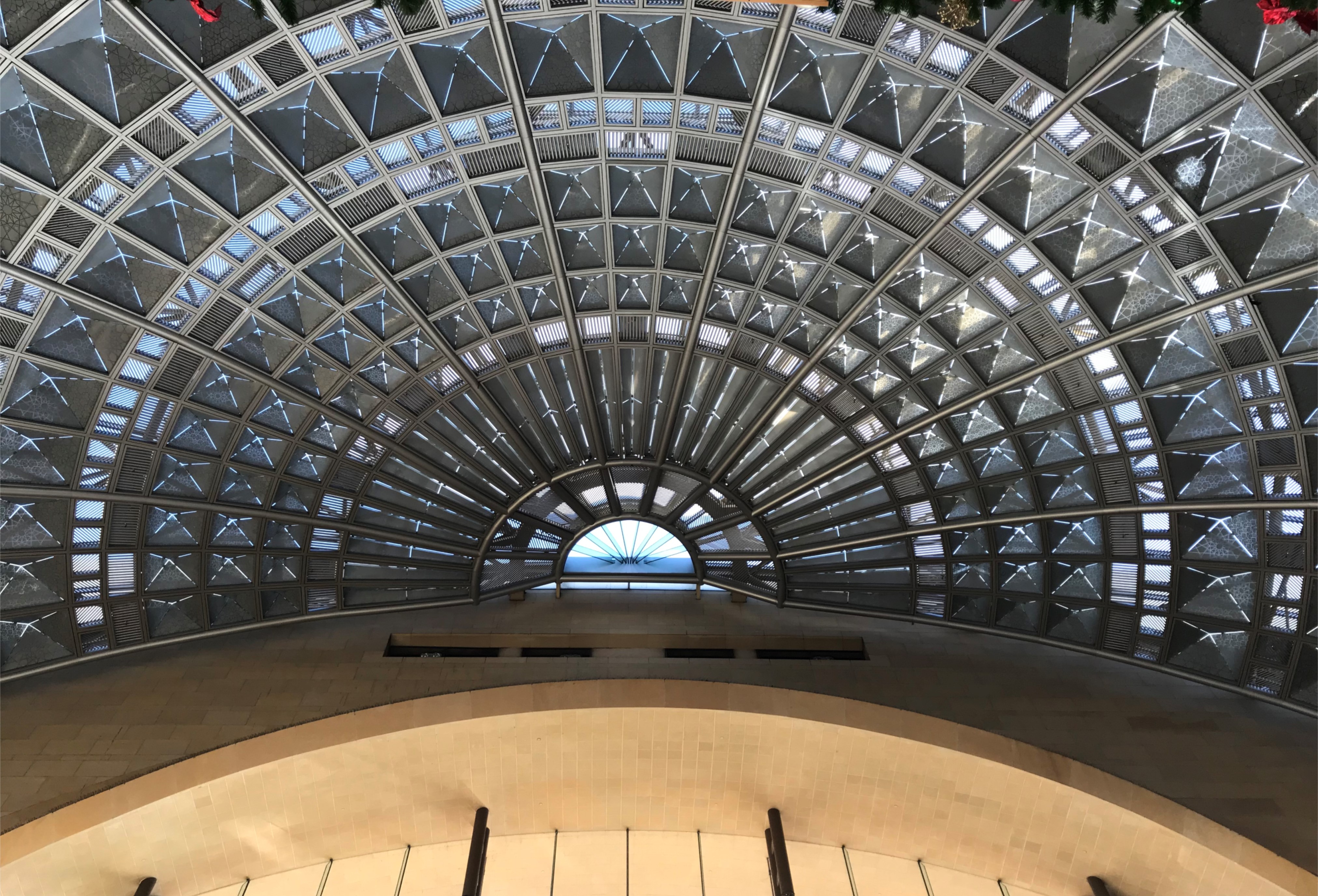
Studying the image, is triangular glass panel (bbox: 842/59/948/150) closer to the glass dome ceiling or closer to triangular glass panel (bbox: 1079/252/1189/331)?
the glass dome ceiling

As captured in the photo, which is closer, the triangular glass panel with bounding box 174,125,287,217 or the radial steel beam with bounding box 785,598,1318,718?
the triangular glass panel with bounding box 174,125,287,217

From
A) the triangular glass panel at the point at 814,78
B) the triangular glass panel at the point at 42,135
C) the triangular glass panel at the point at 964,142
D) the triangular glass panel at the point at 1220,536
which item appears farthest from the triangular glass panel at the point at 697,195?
the triangular glass panel at the point at 1220,536

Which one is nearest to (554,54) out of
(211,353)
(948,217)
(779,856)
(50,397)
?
(948,217)

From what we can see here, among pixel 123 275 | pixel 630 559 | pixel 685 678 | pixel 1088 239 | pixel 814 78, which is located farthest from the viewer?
pixel 630 559

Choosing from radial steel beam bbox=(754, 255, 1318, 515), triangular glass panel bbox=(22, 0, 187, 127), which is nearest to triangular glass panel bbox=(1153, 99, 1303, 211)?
radial steel beam bbox=(754, 255, 1318, 515)

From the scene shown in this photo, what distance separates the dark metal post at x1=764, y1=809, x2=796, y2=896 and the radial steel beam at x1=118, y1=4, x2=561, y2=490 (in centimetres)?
1842

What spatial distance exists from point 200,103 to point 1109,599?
39748mm

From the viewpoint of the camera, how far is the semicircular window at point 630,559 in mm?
43750

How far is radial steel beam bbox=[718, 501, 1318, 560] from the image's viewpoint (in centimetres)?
3166

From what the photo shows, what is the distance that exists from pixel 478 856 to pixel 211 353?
841 inches

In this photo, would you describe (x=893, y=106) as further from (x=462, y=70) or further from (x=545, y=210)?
(x=462, y=70)

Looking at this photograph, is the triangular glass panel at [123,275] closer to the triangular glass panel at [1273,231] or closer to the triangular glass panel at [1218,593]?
the triangular glass panel at [1273,231]

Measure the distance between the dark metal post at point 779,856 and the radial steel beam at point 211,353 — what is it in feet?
63.0

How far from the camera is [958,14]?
Result: 1877 centimetres
